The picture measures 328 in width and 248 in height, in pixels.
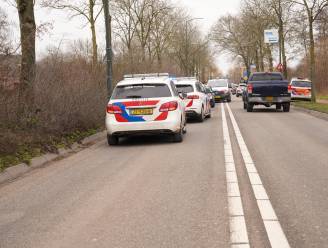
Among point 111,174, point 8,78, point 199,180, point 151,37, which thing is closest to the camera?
point 199,180

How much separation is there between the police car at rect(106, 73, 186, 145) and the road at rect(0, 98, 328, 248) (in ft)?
3.50

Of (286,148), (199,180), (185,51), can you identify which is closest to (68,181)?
(199,180)

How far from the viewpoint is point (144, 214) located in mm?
5660

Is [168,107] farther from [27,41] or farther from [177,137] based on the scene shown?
[27,41]

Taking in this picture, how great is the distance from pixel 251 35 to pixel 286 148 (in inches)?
1982

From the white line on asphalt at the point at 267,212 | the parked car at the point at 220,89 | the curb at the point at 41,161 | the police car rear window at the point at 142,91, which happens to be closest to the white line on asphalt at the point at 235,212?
the white line on asphalt at the point at 267,212

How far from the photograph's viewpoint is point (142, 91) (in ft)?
41.4

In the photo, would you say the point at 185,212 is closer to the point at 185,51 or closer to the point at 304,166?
the point at 304,166

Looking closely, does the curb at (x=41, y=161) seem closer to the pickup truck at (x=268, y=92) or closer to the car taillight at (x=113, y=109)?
the car taillight at (x=113, y=109)

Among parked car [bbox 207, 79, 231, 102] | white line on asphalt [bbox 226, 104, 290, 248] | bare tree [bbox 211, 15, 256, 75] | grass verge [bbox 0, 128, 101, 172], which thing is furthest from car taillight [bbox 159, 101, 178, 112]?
bare tree [bbox 211, 15, 256, 75]

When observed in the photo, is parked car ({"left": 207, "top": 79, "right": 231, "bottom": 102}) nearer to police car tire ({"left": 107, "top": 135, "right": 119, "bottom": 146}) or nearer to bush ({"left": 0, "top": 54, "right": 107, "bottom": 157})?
bush ({"left": 0, "top": 54, "right": 107, "bottom": 157})

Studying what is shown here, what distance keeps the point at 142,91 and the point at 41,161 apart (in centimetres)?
351

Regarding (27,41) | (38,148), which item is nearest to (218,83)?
(27,41)

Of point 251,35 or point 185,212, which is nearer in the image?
point 185,212
